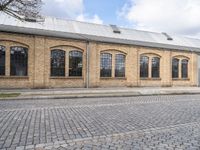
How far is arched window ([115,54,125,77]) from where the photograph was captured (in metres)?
27.1

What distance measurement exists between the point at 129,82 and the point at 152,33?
11530 millimetres

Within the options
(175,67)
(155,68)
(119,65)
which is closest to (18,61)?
(119,65)

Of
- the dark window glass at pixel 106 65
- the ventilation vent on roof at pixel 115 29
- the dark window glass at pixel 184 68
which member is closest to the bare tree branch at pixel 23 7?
the dark window glass at pixel 106 65

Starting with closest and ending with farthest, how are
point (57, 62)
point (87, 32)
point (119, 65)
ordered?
point (57, 62)
point (119, 65)
point (87, 32)

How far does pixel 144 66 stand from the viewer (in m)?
29.1

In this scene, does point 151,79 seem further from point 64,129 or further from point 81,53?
point 64,129

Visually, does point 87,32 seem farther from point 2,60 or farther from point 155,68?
point 2,60

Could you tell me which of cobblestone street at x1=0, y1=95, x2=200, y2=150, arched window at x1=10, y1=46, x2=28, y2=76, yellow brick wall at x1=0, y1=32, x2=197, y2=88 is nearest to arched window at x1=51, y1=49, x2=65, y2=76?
yellow brick wall at x1=0, y1=32, x2=197, y2=88

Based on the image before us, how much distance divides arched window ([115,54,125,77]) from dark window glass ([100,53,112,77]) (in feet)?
2.70

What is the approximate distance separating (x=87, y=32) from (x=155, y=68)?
961 centimetres

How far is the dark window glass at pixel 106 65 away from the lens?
26.2 metres

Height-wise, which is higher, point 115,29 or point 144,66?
point 115,29

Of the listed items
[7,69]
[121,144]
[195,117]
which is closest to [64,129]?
[121,144]

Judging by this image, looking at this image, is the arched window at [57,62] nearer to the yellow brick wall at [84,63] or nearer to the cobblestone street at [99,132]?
the yellow brick wall at [84,63]
